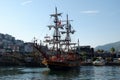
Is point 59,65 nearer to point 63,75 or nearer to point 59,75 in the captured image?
point 63,75

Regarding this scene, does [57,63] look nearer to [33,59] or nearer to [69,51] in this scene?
[69,51]

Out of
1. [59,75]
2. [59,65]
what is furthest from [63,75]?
[59,65]

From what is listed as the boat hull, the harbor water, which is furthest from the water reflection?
the boat hull

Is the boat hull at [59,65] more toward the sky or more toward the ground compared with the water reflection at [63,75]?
more toward the sky

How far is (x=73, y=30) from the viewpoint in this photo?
148 meters

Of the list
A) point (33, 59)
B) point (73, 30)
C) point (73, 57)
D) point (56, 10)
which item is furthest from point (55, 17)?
point (33, 59)

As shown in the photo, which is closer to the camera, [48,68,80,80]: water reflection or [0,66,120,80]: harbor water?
[0,66,120,80]: harbor water

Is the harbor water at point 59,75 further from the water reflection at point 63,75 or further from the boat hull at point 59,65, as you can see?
the boat hull at point 59,65

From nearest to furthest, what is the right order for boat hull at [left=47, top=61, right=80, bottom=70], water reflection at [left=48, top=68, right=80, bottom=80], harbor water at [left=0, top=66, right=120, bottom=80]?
harbor water at [left=0, top=66, right=120, bottom=80] → water reflection at [left=48, top=68, right=80, bottom=80] → boat hull at [left=47, top=61, right=80, bottom=70]

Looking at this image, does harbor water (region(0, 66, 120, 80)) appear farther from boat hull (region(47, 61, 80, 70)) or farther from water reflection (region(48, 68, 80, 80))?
boat hull (region(47, 61, 80, 70))

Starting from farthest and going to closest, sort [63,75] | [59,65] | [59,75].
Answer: [59,65] → [63,75] → [59,75]

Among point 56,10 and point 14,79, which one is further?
point 56,10

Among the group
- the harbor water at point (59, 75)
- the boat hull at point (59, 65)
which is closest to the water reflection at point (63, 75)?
the harbor water at point (59, 75)

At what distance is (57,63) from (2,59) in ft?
252
